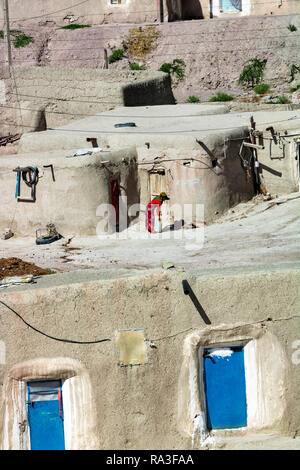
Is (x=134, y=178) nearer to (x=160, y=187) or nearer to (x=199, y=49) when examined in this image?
(x=160, y=187)

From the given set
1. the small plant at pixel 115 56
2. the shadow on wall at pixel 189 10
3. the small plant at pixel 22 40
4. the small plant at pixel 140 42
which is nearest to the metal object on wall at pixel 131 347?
the small plant at pixel 115 56

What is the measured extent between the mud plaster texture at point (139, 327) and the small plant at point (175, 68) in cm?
2527

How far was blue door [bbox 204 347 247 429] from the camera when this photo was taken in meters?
13.9

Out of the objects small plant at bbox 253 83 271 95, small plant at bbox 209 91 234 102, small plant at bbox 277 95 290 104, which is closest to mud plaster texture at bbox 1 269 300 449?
small plant at bbox 277 95 290 104

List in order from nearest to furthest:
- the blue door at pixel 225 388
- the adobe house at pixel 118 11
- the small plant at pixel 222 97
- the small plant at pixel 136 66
Answer: the blue door at pixel 225 388
the small plant at pixel 222 97
the small plant at pixel 136 66
the adobe house at pixel 118 11

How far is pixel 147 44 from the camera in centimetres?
3919

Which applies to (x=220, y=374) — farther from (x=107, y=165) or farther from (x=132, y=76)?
(x=132, y=76)

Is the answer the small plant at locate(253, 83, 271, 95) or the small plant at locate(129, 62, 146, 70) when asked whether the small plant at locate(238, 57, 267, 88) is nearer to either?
the small plant at locate(253, 83, 271, 95)

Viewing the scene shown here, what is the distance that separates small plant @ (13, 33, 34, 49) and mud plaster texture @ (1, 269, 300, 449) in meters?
27.8

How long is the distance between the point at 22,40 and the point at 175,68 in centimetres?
698

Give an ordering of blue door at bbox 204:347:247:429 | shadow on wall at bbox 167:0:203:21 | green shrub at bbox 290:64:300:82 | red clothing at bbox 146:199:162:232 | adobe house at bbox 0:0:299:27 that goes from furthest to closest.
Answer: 1. shadow on wall at bbox 167:0:203:21
2. adobe house at bbox 0:0:299:27
3. green shrub at bbox 290:64:300:82
4. red clothing at bbox 146:199:162:232
5. blue door at bbox 204:347:247:429

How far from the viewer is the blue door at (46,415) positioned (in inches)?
543

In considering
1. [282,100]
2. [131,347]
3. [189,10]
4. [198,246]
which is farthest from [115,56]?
[131,347]

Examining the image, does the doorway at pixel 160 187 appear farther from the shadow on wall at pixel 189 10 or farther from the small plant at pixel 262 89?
the shadow on wall at pixel 189 10
